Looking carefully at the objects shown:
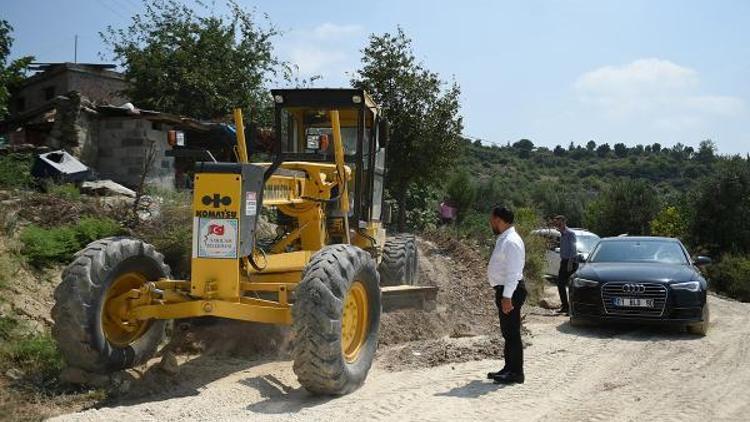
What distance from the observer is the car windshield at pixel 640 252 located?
35.1ft

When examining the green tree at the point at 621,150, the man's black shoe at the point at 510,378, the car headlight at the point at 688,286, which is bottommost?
the man's black shoe at the point at 510,378

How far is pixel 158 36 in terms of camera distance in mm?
21641

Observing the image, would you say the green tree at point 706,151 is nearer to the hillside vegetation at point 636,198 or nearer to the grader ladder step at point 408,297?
the hillside vegetation at point 636,198

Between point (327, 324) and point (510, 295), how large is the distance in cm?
185

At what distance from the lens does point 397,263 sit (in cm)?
963

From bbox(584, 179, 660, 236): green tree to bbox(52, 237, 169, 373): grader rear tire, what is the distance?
36.3m

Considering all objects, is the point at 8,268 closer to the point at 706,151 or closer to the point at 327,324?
the point at 327,324

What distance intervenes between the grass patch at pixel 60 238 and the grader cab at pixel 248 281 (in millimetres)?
2169

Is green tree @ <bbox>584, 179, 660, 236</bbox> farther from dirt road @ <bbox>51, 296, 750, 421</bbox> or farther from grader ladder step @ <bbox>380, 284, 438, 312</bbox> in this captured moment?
grader ladder step @ <bbox>380, 284, 438, 312</bbox>

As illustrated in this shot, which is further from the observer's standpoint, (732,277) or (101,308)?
(732,277)

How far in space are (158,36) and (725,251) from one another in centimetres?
2436

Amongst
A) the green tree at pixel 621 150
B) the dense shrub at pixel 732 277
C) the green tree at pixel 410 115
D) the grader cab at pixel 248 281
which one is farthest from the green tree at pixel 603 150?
the grader cab at pixel 248 281

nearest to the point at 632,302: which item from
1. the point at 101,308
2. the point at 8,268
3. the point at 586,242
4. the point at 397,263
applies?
the point at 397,263

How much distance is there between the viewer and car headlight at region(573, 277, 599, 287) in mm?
9741
